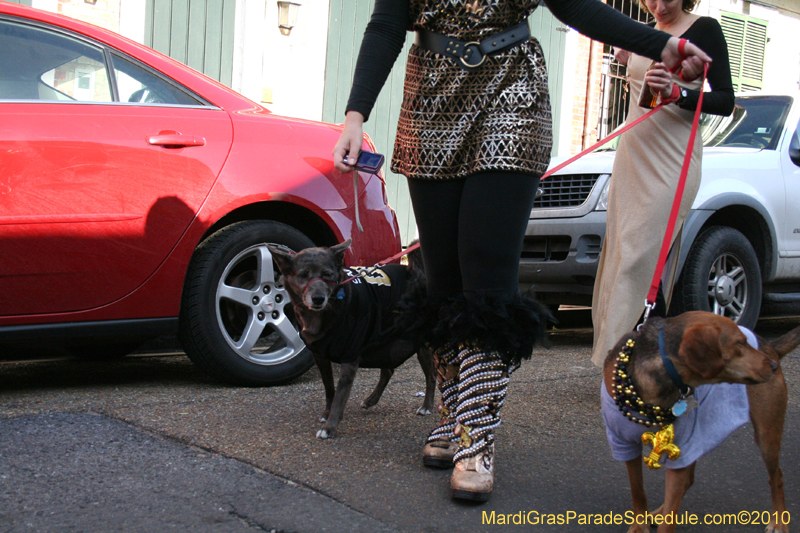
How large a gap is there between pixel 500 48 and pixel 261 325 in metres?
1.98

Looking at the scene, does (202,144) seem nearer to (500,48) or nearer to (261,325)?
(261,325)

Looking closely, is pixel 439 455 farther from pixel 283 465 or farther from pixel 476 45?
pixel 476 45

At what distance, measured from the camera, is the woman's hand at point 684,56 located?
7.84 ft

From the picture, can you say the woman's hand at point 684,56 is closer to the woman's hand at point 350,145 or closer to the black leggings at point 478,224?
the black leggings at point 478,224

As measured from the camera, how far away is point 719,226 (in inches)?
210

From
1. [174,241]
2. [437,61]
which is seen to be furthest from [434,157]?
[174,241]

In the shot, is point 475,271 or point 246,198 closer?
point 475,271

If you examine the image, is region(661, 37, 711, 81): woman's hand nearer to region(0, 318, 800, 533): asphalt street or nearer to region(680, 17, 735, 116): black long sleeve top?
region(680, 17, 735, 116): black long sleeve top

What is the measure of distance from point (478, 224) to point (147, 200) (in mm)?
1738

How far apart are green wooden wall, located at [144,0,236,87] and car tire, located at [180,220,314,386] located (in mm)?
5173

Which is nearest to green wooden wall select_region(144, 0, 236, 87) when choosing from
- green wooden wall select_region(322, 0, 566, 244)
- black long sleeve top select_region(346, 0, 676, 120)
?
green wooden wall select_region(322, 0, 566, 244)

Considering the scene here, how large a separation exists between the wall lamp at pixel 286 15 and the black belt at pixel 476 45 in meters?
7.10

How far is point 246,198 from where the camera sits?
3752mm

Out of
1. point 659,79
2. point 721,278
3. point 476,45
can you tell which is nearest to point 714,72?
point 659,79
